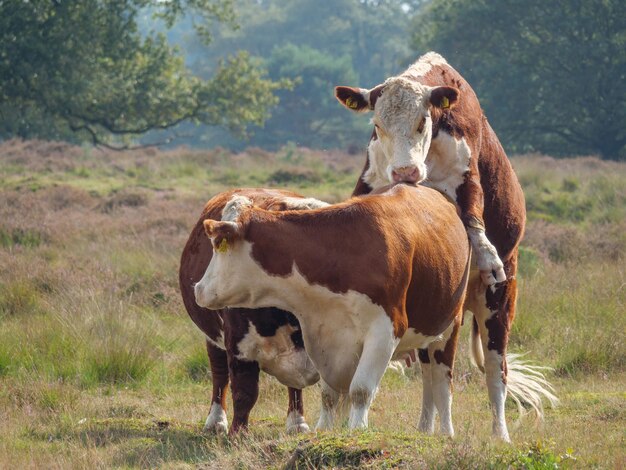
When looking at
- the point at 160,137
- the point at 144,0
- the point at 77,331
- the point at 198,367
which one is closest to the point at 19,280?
the point at 77,331

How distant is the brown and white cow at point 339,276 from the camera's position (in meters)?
5.88

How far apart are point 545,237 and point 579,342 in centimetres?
676

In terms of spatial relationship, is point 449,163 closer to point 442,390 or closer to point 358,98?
point 358,98

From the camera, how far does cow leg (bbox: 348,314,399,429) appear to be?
5.86 m

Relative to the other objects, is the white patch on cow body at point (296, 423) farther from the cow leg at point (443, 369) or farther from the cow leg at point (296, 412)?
the cow leg at point (443, 369)

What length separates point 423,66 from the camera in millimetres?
7758

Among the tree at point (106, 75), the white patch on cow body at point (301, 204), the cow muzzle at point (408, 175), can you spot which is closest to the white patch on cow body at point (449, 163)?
the cow muzzle at point (408, 175)

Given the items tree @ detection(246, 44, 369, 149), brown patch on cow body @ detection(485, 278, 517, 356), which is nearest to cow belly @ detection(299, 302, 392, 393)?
brown patch on cow body @ detection(485, 278, 517, 356)

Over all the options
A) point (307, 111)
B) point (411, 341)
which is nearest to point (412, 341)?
point (411, 341)

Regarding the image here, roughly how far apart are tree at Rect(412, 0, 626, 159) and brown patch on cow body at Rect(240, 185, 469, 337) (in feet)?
102

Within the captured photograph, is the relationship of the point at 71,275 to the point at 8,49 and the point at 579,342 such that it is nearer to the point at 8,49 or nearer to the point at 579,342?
the point at 579,342

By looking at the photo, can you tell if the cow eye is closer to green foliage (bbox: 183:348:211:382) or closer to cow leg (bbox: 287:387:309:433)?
cow leg (bbox: 287:387:309:433)

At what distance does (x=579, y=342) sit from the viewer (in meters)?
10.1

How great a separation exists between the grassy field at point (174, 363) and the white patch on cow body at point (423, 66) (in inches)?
96.3
